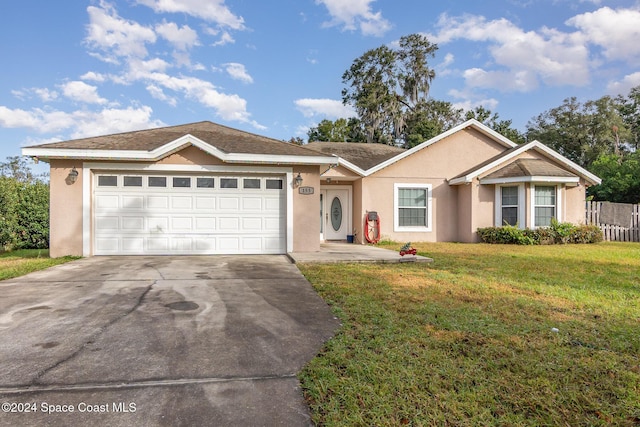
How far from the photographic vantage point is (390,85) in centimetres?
2972

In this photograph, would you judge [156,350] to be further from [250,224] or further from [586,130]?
[586,130]

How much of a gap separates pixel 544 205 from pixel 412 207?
498 centimetres

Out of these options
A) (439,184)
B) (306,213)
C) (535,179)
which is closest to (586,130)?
(535,179)

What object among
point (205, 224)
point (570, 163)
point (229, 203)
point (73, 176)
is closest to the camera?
point (73, 176)

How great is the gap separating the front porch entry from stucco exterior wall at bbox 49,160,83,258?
323 inches

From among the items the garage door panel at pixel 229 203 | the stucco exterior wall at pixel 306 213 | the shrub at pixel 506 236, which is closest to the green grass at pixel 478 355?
the stucco exterior wall at pixel 306 213

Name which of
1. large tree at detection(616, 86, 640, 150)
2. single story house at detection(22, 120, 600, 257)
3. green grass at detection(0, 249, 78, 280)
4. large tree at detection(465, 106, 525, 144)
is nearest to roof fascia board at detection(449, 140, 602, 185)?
single story house at detection(22, 120, 600, 257)

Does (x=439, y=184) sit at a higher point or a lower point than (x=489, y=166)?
lower

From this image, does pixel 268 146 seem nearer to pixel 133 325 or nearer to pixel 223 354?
pixel 133 325

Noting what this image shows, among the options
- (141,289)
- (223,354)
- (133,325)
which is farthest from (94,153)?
(223,354)

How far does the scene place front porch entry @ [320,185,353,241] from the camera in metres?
14.0

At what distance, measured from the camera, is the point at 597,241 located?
1327 centimetres

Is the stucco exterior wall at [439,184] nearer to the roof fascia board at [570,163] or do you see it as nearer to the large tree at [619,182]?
the roof fascia board at [570,163]

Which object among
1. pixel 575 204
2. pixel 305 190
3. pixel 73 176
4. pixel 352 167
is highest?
pixel 352 167
